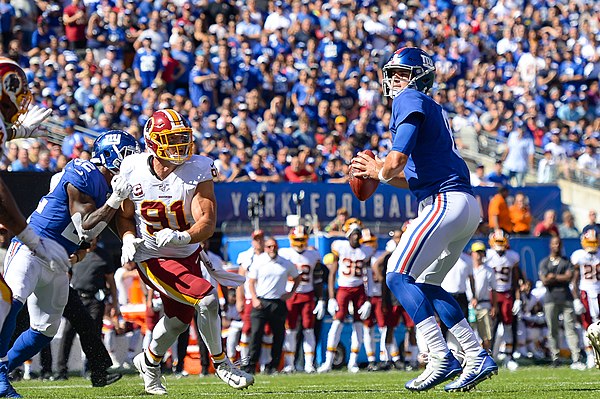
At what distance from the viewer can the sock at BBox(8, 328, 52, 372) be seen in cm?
834

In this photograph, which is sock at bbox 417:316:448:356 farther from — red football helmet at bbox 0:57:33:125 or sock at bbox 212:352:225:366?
red football helmet at bbox 0:57:33:125

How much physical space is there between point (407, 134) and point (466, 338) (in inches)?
54.2

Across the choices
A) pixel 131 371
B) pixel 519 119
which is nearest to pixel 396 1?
pixel 519 119

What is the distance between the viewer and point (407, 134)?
7289 millimetres

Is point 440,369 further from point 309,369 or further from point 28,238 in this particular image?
point 309,369

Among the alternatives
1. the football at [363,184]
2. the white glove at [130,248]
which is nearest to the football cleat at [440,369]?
the football at [363,184]

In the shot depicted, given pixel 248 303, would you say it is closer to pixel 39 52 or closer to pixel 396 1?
pixel 39 52

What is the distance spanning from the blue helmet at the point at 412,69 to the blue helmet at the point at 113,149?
209 cm

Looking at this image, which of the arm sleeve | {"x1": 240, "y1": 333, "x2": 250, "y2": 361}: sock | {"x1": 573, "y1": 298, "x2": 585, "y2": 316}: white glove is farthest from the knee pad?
{"x1": 573, "y1": 298, "x2": 585, "y2": 316}: white glove

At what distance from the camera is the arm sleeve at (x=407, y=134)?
7254 millimetres

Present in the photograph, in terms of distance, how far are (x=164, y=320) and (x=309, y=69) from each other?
12.1 meters

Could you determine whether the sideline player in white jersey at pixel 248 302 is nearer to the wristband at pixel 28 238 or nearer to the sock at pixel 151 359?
the sock at pixel 151 359

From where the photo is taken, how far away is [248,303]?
14.1 meters

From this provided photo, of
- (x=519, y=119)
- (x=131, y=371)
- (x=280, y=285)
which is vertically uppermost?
(x=519, y=119)
